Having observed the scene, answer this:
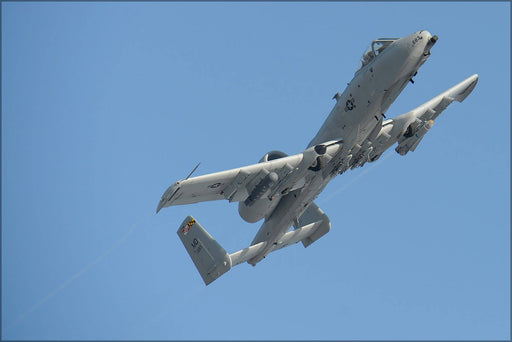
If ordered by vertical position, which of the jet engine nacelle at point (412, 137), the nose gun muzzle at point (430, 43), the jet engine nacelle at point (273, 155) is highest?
the jet engine nacelle at point (273, 155)

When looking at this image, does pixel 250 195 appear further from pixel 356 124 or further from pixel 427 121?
pixel 427 121

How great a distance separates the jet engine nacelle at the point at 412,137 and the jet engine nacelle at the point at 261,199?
600cm

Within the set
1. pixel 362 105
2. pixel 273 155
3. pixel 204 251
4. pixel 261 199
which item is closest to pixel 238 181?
pixel 273 155

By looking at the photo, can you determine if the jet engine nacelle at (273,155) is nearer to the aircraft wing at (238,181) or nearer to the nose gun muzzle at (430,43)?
the aircraft wing at (238,181)

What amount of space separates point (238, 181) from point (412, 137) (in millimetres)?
8910

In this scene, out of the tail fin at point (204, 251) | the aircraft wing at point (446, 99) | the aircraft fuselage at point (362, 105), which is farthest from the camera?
the aircraft wing at point (446, 99)

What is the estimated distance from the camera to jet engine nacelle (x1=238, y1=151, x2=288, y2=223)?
27453 mm

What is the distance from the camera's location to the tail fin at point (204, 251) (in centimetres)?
3092

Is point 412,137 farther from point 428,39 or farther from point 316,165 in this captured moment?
point 428,39

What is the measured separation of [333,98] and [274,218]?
6.09 metres

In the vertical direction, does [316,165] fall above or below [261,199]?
below

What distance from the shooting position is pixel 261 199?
97.9 ft

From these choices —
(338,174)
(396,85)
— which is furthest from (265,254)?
(396,85)

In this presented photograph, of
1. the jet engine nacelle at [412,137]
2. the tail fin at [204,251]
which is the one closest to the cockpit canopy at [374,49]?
the jet engine nacelle at [412,137]
